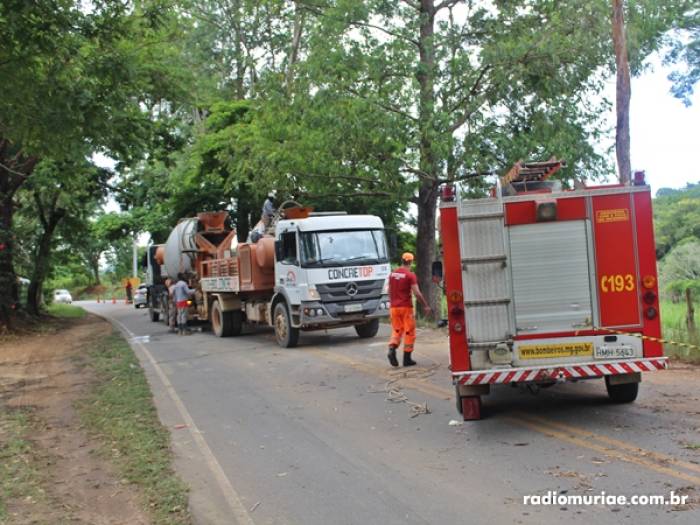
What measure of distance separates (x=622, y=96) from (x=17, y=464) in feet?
40.5

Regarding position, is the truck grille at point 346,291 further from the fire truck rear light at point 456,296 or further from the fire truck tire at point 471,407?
the fire truck rear light at point 456,296

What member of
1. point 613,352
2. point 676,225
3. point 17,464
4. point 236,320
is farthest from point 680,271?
point 17,464

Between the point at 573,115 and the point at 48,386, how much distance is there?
12299 millimetres

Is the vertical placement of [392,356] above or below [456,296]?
below

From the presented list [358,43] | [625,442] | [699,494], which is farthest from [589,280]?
[358,43]

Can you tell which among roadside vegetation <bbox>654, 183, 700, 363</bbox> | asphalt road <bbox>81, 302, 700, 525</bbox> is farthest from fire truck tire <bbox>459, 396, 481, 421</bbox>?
roadside vegetation <bbox>654, 183, 700, 363</bbox>

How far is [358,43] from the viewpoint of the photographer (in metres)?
16.9

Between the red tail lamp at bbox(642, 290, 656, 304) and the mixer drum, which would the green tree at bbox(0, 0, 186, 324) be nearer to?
the red tail lamp at bbox(642, 290, 656, 304)

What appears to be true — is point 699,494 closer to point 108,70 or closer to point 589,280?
point 589,280

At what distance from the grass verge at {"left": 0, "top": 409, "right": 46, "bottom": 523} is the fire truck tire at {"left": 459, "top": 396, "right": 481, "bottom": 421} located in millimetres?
4193

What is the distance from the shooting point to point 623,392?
8102 mm

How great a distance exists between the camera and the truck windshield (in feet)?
50.2

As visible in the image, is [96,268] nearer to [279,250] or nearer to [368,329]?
[368,329]

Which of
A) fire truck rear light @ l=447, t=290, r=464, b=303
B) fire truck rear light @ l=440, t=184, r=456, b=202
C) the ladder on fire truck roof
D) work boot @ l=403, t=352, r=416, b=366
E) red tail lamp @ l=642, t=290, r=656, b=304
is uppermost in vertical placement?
the ladder on fire truck roof
